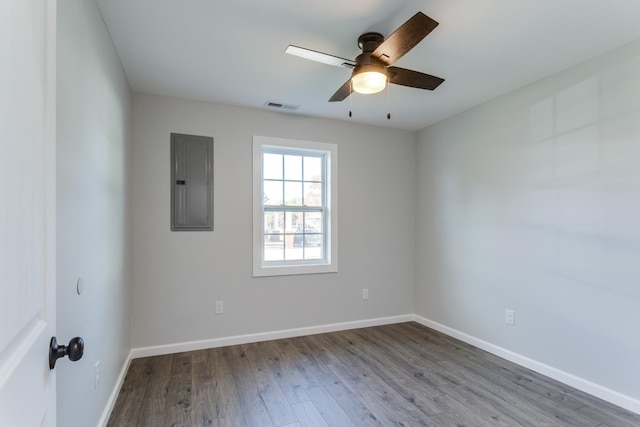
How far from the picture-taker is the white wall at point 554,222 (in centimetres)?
216

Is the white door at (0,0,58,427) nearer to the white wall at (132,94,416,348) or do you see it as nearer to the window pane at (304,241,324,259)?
the white wall at (132,94,416,348)

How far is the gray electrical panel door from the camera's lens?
303cm

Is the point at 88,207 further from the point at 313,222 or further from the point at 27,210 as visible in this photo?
the point at 313,222

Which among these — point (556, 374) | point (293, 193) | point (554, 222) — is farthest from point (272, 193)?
point (556, 374)

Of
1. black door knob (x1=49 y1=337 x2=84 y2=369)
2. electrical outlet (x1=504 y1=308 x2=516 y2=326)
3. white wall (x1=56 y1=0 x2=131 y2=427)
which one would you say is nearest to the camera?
black door knob (x1=49 y1=337 x2=84 y2=369)

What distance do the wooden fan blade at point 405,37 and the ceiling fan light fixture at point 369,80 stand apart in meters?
0.08

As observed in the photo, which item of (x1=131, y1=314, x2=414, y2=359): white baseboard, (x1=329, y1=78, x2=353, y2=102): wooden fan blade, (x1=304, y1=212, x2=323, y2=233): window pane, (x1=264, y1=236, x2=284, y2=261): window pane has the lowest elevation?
(x1=131, y1=314, x2=414, y2=359): white baseboard

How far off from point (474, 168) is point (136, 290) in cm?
360

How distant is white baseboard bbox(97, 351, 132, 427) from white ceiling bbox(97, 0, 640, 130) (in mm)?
2408

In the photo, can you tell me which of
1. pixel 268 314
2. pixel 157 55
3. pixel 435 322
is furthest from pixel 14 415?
pixel 435 322

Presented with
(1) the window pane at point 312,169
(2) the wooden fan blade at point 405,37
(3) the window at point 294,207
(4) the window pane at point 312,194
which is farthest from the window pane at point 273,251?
(2) the wooden fan blade at point 405,37

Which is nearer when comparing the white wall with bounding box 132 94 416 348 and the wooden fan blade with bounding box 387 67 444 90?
the wooden fan blade with bounding box 387 67 444 90

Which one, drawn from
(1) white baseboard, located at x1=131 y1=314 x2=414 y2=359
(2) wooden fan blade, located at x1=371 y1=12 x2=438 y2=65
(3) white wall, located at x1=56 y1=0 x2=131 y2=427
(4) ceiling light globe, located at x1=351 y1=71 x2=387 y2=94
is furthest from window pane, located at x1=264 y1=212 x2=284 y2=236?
(2) wooden fan blade, located at x1=371 y1=12 x2=438 y2=65

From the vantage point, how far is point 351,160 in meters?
3.80
